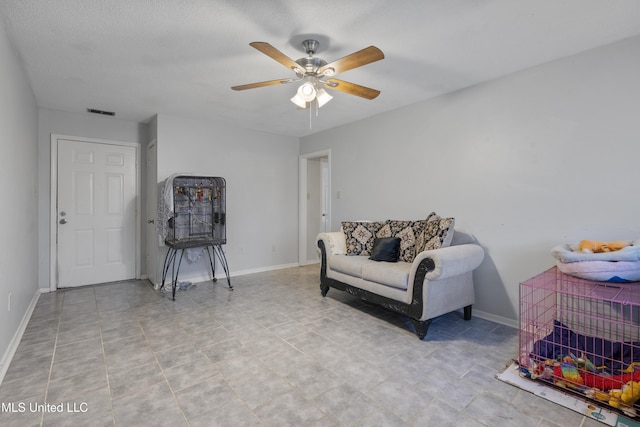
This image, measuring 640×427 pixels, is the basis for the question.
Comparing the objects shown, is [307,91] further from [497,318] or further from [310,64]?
[497,318]

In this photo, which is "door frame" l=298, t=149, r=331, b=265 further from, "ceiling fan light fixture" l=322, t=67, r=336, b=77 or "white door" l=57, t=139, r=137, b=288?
"ceiling fan light fixture" l=322, t=67, r=336, b=77

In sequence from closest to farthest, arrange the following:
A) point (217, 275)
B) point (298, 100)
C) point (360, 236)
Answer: point (298, 100), point (360, 236), point (217, 275)

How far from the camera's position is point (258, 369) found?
7.09 feet

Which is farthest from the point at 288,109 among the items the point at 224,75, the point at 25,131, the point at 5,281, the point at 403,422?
the point at 403,422

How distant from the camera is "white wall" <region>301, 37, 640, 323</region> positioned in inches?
92.5

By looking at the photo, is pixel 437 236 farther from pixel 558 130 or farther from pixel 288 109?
pixel 288 109

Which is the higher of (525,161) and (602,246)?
(525,161)

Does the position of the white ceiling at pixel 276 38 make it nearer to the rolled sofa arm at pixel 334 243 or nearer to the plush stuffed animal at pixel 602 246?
the plush stuffed animal at pixel 602 246

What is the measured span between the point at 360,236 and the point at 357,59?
2171 millimetres

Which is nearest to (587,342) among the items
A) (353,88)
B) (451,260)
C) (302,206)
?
(451,260)

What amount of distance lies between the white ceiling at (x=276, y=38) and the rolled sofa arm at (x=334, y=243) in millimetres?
1728

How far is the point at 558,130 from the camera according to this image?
262 cm

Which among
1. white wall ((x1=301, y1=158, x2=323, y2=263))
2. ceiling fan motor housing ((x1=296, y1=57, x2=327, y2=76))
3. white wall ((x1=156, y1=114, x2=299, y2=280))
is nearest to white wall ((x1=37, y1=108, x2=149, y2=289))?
white wall ((x1=156, y1=114, x2=299, y2=280))

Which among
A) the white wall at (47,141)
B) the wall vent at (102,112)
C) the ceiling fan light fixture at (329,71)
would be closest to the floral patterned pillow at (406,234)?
the ceiling fan light fixture at (329,71)
